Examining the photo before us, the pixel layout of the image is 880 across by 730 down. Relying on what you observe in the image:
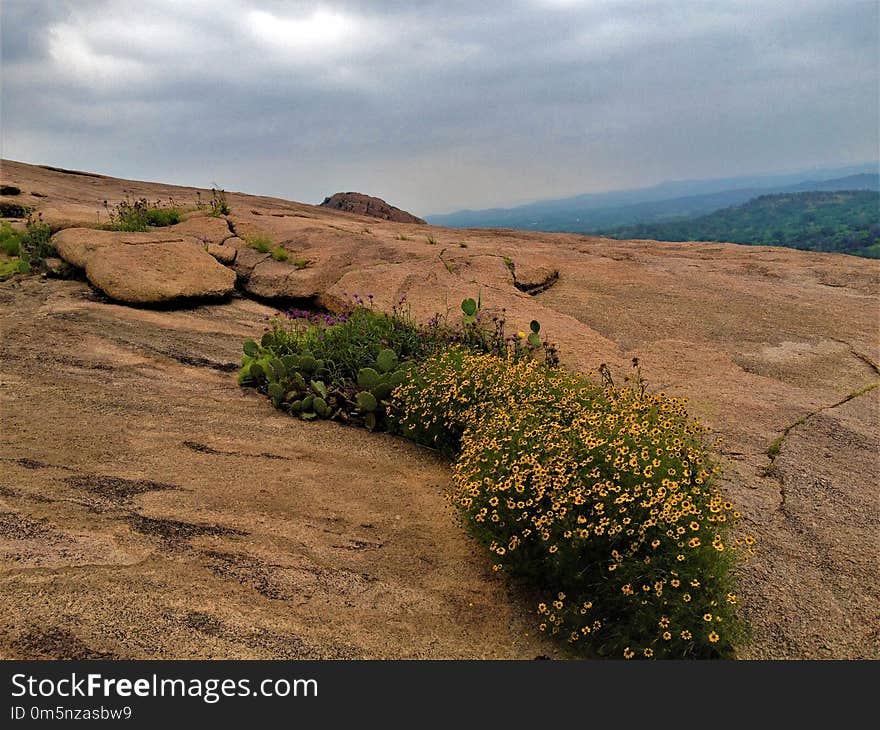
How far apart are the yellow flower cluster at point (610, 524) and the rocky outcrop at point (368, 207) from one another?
20228mm

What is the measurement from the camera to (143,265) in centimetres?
855

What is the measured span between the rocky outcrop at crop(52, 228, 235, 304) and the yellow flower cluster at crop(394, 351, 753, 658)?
5481mm

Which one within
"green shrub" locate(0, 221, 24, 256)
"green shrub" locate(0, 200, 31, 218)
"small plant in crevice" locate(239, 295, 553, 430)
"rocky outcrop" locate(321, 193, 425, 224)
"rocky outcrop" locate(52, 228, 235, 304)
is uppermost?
"rocky outcrop" locate(321, 193, 425, 224)

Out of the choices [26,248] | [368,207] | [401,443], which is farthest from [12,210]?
[368,207]

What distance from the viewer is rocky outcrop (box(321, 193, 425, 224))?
78.3 ft

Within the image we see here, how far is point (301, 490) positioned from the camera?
4.63m

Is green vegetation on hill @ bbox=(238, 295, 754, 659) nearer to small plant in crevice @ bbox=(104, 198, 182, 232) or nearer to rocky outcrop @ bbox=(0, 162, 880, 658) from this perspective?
rocky outcrop @ bbox=(0, 162, 880, 658)

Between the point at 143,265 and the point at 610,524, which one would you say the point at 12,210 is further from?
the point at 610,524

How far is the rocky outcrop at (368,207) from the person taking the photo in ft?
78.3

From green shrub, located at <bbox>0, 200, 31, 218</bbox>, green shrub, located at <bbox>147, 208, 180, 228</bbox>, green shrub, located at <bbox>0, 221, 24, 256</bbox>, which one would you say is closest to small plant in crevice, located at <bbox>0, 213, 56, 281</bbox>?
green shrub, located at <bbox>0, 221, 24, 256</bbox>

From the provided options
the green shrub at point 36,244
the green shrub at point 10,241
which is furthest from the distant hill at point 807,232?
the green shrub at point 10,241

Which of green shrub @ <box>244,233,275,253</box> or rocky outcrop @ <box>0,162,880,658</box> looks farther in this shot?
green shrub @ <box>244,233,275,253</box>

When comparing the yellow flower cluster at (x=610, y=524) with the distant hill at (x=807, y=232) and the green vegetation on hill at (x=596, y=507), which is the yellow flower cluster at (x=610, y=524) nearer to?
the green vegetation on hill at (x=596, y=507)

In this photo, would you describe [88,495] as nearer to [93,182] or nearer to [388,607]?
[388,607]
